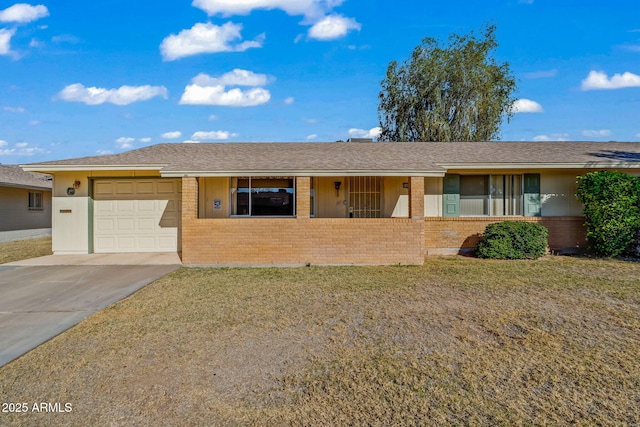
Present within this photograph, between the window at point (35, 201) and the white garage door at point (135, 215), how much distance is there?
34.9 feet

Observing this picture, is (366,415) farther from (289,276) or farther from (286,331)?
(289,276)

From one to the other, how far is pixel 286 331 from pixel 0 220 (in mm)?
18039

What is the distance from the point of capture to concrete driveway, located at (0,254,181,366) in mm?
4711

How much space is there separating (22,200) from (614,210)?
24.0m

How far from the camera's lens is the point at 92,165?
1031cm

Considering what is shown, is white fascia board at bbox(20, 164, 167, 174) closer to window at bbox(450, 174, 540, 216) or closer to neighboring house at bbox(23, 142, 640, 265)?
neighboring house at bbox(23, 142, 640, 265)

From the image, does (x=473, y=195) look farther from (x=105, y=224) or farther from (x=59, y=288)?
(x=105, y=224)

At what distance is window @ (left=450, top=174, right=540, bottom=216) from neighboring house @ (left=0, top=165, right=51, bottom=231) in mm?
18236

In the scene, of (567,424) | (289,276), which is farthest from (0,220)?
(567,424)

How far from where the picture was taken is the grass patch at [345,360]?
2.93m

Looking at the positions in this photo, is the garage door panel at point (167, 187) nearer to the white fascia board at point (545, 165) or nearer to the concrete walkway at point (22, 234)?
the white fascia board at point (545, 165)

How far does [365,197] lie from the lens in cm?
1169

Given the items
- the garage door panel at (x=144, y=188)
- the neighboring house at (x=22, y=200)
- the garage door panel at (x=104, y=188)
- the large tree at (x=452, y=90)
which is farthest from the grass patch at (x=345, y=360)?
the large tree at (x=452, y=90)

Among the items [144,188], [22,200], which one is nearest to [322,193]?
[144,188]
